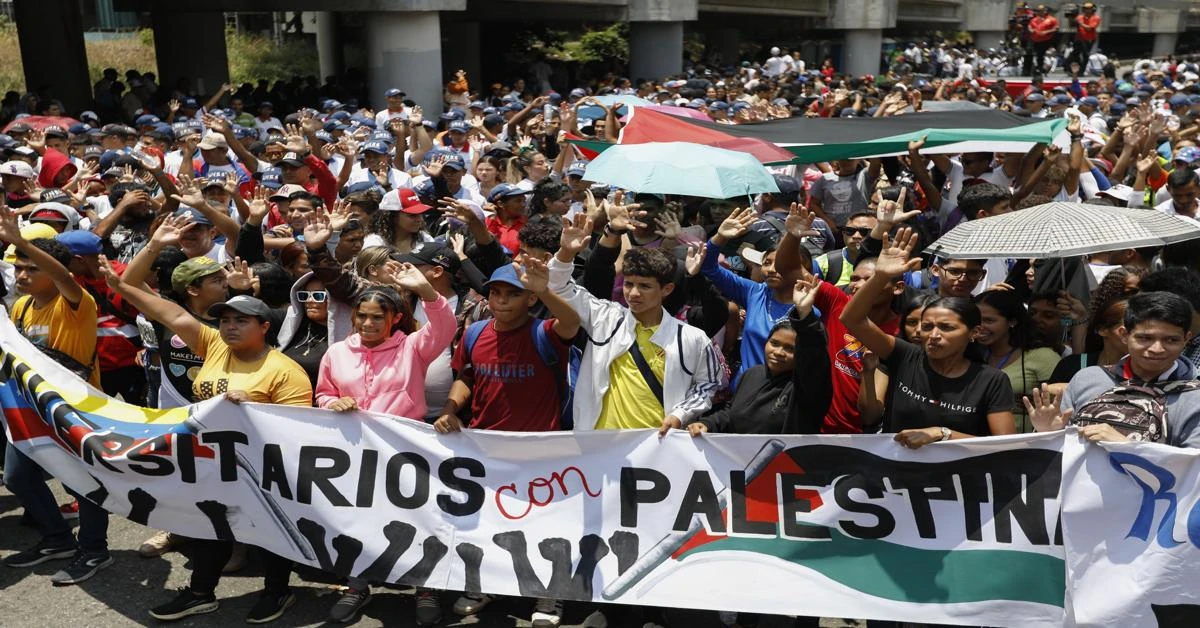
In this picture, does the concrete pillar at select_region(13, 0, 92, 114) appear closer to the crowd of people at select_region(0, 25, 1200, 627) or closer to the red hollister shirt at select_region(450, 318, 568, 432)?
the crowd of people at select_region(0, 25, 1200, 627)

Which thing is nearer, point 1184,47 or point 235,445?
point 235,445

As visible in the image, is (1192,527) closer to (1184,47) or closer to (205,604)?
(205,604)

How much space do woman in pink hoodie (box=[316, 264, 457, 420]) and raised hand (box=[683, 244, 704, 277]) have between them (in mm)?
1134

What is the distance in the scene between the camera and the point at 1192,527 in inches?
174

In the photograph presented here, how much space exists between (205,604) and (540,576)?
164 cm

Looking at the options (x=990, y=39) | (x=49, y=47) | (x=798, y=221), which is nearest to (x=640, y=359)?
(x=798, y=221)

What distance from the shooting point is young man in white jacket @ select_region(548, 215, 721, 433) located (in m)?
5.12

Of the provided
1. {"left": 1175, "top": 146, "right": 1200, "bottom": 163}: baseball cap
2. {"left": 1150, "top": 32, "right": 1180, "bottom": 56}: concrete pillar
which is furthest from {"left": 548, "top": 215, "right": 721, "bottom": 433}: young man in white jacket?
{"left": 1150, "top": 32, "right": 1180, "bottom": 56}: concrete pillar

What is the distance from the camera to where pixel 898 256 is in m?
4.77

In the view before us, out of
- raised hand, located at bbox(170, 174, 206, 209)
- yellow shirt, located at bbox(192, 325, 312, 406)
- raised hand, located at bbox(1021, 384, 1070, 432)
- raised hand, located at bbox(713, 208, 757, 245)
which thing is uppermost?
raised hand, located at bbox(713, 208, 757, 245)

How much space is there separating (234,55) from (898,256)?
36778 millimetres

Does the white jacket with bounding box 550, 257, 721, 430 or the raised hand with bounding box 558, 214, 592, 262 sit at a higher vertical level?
the raised hand with bounding box 558, 214, 592, 262

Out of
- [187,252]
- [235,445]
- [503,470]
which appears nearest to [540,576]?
[503,470]

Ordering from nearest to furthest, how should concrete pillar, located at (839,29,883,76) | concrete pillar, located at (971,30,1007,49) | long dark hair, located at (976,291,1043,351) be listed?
long dark hair, located at (976,291,1043,351)
concrete pillar, located at (839,29,883,76)
concrete pillar, located at (971,30,1007,49)
